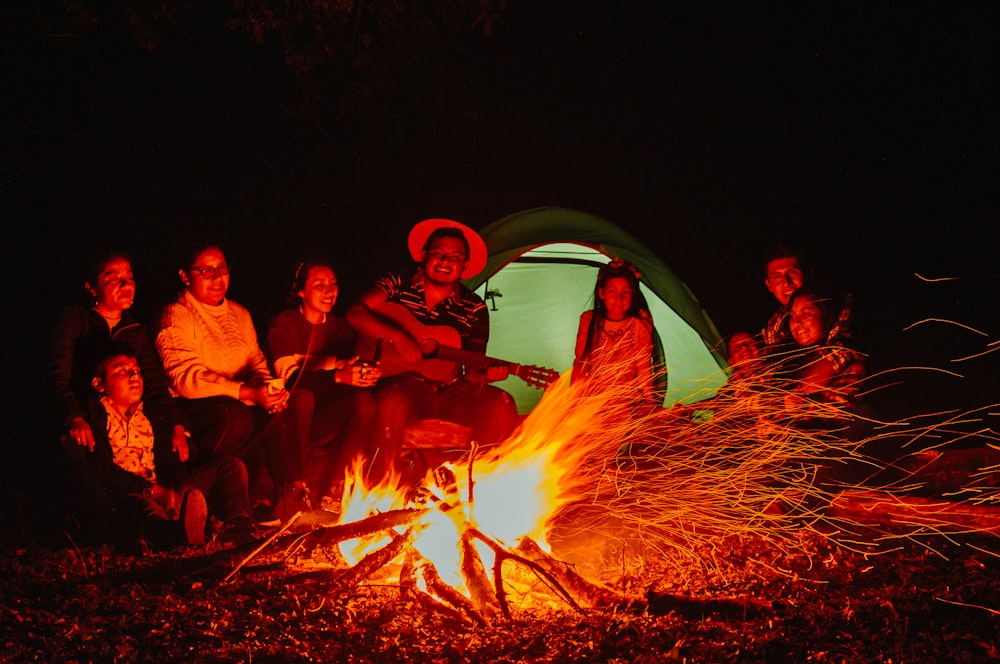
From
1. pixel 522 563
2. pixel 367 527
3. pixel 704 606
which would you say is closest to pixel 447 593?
pixel 522 563

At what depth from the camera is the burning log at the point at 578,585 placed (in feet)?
13.3

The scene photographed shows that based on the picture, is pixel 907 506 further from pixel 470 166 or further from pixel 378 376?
pixel 470 166

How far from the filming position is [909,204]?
14367mm

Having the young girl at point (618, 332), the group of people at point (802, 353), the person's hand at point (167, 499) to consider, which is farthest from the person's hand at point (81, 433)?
the group of people at point (802, 353)

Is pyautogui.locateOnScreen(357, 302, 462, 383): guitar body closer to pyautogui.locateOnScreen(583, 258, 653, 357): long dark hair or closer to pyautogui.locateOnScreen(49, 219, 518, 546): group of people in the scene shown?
pyautogui.locateOnScreen(49, 219, 518, 546): group of people

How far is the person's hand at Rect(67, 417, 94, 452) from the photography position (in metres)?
4.68

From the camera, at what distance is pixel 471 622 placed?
3846 mm

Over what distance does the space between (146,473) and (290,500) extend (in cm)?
79

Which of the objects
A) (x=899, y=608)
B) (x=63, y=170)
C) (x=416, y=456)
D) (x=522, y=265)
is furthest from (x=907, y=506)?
(x=63, y=170)

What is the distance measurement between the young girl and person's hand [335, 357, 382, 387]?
1.52 meters

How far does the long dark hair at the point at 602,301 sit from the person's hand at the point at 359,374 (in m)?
1.72

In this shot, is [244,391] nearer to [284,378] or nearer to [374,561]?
[284,378]

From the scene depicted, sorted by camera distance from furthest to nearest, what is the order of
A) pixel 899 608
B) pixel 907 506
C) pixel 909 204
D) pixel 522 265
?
pixel 909 204 < pixel 522 265 < pixel 907 506 < pixel 899 608

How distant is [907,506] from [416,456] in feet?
9.41
